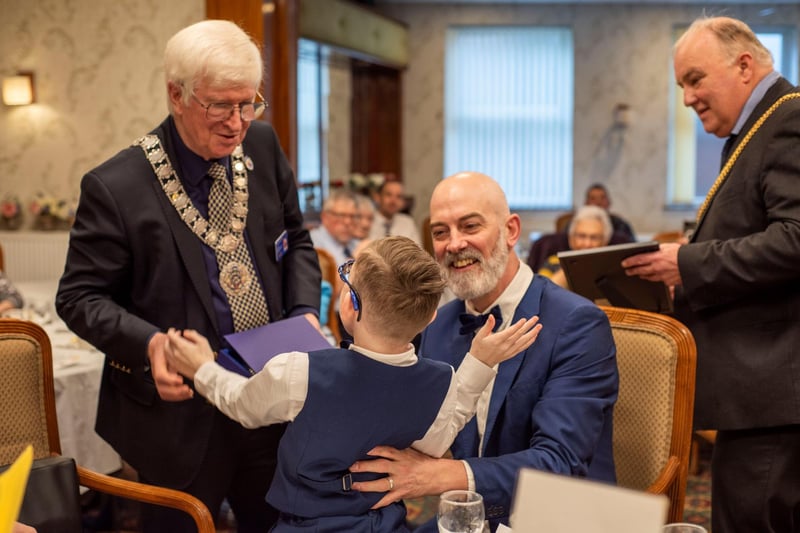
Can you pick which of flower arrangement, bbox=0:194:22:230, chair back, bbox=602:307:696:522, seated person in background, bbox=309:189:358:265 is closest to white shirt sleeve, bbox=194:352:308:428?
chair back, bbox=602:307:696:522

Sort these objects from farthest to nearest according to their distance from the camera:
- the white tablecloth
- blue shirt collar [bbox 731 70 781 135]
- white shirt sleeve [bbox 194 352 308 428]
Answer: the white tablecloth
blue shirt collar [bbox 731 70 781 135]
white shirt sleeve [bbox 194 352 308 428]

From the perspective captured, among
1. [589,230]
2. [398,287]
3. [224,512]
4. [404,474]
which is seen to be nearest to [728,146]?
[398,287]

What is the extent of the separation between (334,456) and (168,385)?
351 millimetres

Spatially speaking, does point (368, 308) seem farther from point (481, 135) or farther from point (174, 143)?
point (481, 135)

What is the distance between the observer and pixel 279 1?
692cm

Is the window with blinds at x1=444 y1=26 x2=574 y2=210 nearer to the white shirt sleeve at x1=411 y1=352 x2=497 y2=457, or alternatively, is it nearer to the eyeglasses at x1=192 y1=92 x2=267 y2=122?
the eyeglasses at x1=192 y1=92 x2=267 y2=122

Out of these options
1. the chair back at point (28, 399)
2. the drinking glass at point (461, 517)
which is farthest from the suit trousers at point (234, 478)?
the drinking glass at point (461, 517)

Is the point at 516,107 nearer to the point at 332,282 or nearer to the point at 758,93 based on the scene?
the point at 332,282

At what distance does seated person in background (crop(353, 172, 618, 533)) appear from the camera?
1584mm

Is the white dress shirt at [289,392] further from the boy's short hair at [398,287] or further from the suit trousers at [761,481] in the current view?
the suit trousers at [761,481]

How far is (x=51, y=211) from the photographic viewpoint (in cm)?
628

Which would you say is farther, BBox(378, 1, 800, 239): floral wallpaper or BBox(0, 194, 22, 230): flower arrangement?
BBox(378, 1, 800, 239): floral wallpaper

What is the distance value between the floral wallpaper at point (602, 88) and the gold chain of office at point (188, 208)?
904 cm

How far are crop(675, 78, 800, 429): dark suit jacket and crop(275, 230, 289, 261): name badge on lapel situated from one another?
3.11 feet
